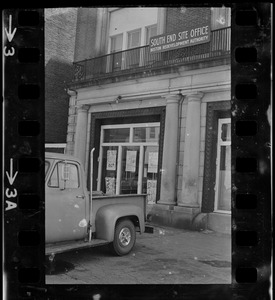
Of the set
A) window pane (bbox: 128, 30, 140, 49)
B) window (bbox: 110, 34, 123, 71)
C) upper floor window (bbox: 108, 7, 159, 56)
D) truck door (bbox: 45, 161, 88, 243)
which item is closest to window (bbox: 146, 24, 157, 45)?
upper floor window (bbox: 108, 7, 159, 56)

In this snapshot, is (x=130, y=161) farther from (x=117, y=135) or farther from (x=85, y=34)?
(x=85, y=34)

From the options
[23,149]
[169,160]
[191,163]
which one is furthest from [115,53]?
[23,149]

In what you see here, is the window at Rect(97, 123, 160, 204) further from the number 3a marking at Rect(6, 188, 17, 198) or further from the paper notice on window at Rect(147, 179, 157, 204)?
the number 3a marking at Rect(6, 188, 17, 198)

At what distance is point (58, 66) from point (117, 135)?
34.3 inches

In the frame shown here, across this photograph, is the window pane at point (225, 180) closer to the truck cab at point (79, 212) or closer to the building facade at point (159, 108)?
the building facade at point (159, 108)

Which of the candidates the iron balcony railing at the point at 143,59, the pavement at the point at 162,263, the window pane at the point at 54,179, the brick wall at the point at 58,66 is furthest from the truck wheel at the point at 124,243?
the iron balcony railing at the point at 143,59

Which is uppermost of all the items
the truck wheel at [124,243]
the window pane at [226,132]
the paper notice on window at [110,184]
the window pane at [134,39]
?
the window pane at [134,39]

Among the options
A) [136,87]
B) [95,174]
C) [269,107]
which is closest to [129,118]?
[136,87]

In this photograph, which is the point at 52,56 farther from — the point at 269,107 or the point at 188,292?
the point at 188,292

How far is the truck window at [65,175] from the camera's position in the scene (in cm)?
316

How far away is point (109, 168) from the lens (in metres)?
2.96

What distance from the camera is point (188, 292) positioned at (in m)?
2.29

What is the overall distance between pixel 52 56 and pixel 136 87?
0.72 meters

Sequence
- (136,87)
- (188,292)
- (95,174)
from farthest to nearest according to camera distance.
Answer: (95,174) → (136,87) → (188,292)
